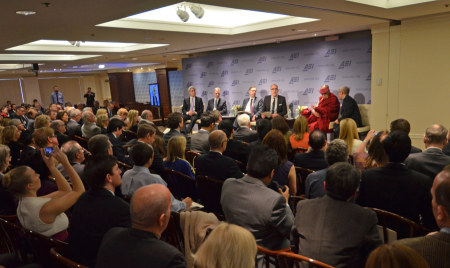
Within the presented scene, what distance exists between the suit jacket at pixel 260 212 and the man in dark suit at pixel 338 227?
16 centimetres

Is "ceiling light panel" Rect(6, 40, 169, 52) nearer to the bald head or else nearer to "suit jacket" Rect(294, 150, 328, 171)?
"suit jacket" Rect(294, 150, 328, 171)

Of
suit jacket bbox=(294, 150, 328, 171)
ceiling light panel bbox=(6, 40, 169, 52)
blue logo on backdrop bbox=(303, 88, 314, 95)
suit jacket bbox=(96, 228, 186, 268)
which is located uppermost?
ceiling light panel bbox=(6, 40, 169, 52)

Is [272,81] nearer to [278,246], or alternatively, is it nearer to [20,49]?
[20,49]

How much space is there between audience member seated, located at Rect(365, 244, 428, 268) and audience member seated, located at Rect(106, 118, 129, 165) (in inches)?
147

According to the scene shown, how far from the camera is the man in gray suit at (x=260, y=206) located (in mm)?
1841

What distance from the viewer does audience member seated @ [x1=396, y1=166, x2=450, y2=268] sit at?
1.20m

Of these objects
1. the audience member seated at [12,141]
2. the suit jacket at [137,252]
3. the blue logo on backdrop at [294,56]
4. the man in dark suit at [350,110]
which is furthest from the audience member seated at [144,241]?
the blue logo on backdrop at [294,56]

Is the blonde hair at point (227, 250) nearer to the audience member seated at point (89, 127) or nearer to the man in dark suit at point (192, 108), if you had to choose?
the audience member seated at point (89, 127)

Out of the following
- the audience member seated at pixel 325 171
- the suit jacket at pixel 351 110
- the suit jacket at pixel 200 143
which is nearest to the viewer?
the audience member seated at pixel 325 171

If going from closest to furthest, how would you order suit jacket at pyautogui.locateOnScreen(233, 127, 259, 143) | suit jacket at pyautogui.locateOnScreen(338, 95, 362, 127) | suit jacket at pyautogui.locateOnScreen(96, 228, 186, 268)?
suit jacket at pyautogui.locateOnScreen(96, 228, 186, 268) → suit jacket at pyautogui.locateOnScreen(233, 127, 259, 143) → suit jacket at pyautogui.locateOnScreen(338, 95, 362, 127)

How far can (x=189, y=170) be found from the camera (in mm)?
3303

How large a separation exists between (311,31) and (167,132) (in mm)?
4026

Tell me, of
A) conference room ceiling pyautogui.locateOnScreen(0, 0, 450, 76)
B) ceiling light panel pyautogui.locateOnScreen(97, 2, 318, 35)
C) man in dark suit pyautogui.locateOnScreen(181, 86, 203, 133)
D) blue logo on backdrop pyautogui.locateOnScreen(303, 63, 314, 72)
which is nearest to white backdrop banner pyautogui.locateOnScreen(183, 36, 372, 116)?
blue logo on backdrop pyautogui.locateOnScreen(303, 63, 314, 72)

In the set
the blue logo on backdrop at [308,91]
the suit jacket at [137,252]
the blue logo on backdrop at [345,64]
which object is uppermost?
the blue logo on backdrop at [345,64]
